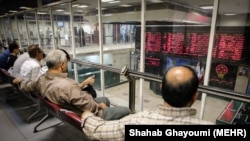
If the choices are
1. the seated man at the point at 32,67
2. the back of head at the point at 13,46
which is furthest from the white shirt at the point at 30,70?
the back of head at the point at 13,46

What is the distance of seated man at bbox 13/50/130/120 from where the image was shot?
1.41 meters

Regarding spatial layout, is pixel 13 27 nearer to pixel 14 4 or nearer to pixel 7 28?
pixel 7 28

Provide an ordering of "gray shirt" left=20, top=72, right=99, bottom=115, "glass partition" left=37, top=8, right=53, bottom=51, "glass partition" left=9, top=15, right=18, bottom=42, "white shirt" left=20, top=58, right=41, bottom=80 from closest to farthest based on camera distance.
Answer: "gray shirt" left=20, top=72, right=99, bottom=115 < "white shirt" left=20, top=58, right=41, bottom=80 < "glass partition" left=37, top=8, right=53, bottom=51 < "glass partition" left=9, top=15, right=18, bottom=42

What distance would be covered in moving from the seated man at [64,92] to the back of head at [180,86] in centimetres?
85

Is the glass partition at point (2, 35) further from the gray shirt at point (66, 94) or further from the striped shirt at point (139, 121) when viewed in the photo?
the striped shirt at point (139, 121)

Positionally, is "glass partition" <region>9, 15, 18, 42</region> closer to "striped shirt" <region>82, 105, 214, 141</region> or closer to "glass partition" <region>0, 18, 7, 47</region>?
"glass partition" <region>0, 18, 7, 47</region>

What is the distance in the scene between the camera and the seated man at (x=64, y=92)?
141cm

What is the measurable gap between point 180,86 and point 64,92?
1014 mm

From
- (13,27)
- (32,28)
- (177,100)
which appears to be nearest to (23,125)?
(177,100)

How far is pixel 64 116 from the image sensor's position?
1.27m

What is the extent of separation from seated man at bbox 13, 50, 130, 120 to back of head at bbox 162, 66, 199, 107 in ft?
2.79

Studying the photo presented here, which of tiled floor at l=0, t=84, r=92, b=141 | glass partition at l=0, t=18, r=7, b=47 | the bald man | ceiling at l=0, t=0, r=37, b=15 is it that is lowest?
tiled floor at l=0, t=84, r=92, b=141

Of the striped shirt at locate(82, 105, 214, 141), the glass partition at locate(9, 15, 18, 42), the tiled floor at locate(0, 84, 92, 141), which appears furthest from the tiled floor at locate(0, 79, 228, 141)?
the glass partition at locate(9, 15, 18, 42)

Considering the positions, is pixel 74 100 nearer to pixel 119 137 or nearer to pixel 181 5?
pixel 119 137
